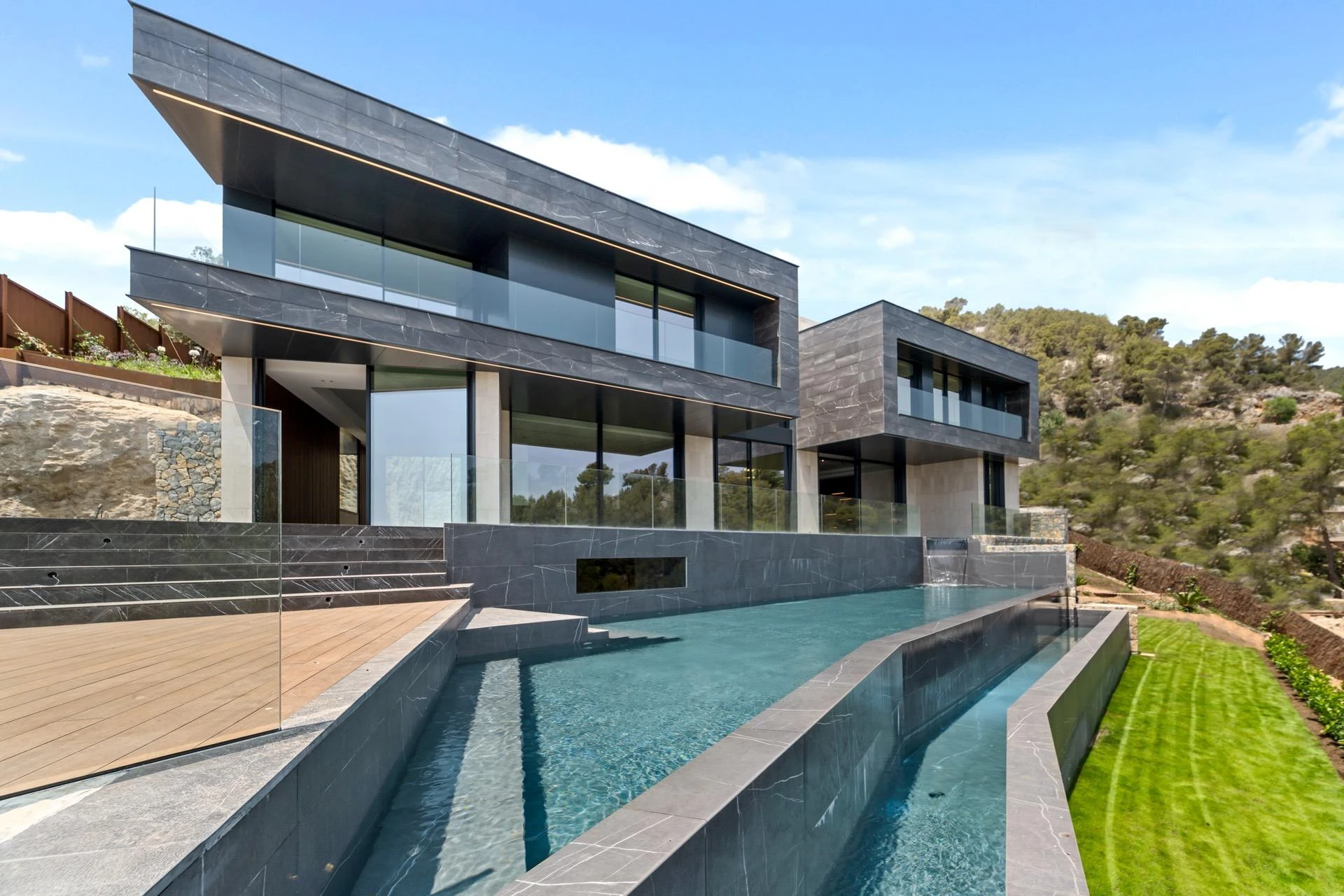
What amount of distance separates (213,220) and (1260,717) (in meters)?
16.9

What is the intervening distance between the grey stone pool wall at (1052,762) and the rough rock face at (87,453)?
13.6 ft

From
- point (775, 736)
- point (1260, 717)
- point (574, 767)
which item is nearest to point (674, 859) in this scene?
point (775, 736)

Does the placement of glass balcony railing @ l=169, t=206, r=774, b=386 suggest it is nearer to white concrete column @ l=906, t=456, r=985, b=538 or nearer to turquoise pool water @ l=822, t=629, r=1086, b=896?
turquoise pool water @ l=822, t=629, r=1086, b=896

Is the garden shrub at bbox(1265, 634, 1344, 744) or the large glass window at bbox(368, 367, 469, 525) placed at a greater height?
the large glass window at bbox(368, 367, 469, 525)

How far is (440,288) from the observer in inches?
457

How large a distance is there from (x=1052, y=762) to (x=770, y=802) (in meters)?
2.44

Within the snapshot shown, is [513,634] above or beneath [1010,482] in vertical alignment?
beneath

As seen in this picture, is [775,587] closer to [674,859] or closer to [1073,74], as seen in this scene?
[674,859]

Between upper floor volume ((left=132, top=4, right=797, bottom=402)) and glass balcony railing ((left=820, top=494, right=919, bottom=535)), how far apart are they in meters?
2.97

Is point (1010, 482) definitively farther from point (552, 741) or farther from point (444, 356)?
point (552, 741)

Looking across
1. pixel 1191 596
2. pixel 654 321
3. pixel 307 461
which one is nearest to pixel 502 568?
pixel 307 461

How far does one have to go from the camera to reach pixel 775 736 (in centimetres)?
363

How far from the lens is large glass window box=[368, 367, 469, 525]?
10336mm

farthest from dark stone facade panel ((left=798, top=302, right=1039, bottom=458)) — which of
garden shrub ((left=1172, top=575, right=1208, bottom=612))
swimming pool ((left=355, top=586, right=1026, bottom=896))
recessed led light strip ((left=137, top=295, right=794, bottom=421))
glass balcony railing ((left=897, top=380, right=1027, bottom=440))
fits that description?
swimming pool ((left=355, top=586, right=1026, bottom=896))
